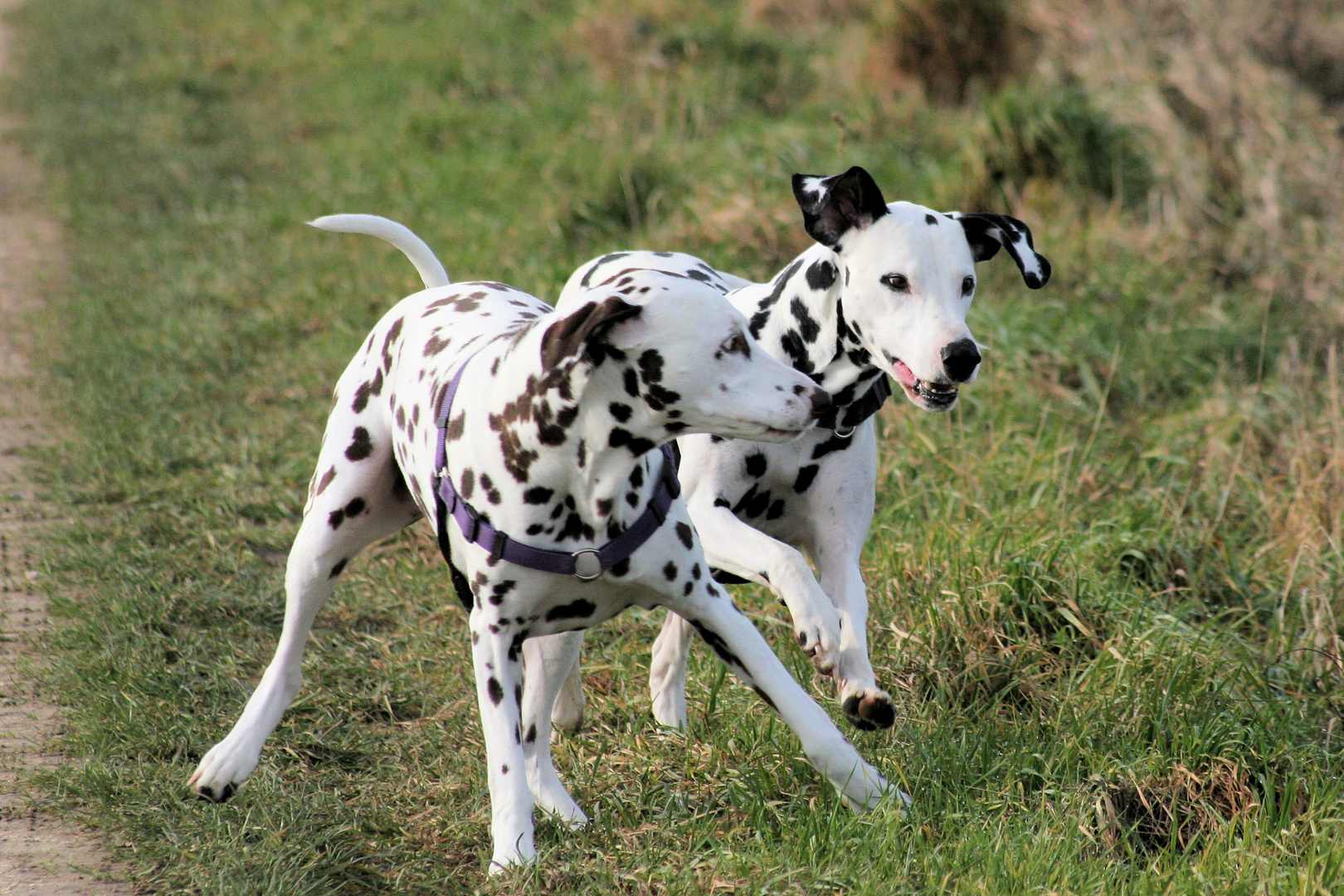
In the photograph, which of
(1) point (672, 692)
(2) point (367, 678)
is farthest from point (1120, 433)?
(2) point (367, 678)

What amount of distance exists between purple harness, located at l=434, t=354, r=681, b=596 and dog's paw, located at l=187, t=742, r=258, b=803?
0.84 m

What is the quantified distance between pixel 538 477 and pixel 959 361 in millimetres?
1071

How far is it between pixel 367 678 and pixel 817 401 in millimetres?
2199

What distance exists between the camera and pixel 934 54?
10.5 meters

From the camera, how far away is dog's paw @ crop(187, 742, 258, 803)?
3.71 meters

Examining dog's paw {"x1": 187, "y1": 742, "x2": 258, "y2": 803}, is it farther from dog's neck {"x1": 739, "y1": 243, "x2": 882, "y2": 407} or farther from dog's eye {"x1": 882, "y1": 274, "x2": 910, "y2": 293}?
dog's eye {"x1": 882, "y1": 274, "x2": 910, "y2": 293}

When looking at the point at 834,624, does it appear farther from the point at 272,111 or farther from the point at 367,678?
the point at 272,111

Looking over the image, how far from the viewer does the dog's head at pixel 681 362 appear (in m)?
3.04

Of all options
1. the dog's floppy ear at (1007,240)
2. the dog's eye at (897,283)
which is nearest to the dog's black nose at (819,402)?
the dog's eye at (897,283)

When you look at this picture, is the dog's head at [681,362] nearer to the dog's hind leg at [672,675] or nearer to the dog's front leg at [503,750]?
the dog's front leg at [503,750]

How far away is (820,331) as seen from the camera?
3.89 metres

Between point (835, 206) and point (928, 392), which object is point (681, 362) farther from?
point (835, 206)

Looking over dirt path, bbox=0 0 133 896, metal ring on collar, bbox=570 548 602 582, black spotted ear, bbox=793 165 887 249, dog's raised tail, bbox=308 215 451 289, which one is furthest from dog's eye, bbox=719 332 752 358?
dirt path, bbox=0 0 133 896

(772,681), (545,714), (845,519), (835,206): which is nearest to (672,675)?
(545,714)
